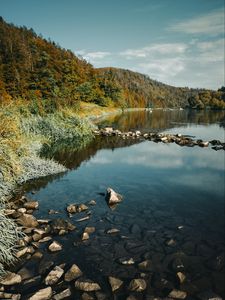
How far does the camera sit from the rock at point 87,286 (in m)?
6.28

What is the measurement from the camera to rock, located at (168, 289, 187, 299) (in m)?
5.99

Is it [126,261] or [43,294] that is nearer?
[43,294]

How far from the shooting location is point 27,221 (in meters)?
9.30

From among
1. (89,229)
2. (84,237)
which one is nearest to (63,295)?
(84,237)

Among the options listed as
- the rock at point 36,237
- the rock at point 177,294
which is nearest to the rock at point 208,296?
the rock at point 177,294

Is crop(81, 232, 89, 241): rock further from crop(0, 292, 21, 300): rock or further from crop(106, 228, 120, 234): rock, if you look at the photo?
crop(0, 292, 21, 300): rock

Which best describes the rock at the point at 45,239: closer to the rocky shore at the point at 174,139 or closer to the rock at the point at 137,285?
the rock at the point at 137,285

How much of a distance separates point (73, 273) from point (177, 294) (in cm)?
265

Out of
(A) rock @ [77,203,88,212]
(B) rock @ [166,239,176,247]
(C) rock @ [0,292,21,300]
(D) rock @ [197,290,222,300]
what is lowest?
(D) rock @ [197,290,222,300]

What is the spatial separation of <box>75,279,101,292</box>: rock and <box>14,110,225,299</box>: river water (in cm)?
18

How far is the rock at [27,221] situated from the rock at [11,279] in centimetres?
267

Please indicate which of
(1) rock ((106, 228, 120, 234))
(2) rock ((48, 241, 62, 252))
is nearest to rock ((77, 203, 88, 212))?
(1) rock ((106, 228, 120, 234))

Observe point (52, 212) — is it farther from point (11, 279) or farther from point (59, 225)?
Result: point (11, 279)

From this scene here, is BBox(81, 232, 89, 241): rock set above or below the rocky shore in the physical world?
below
